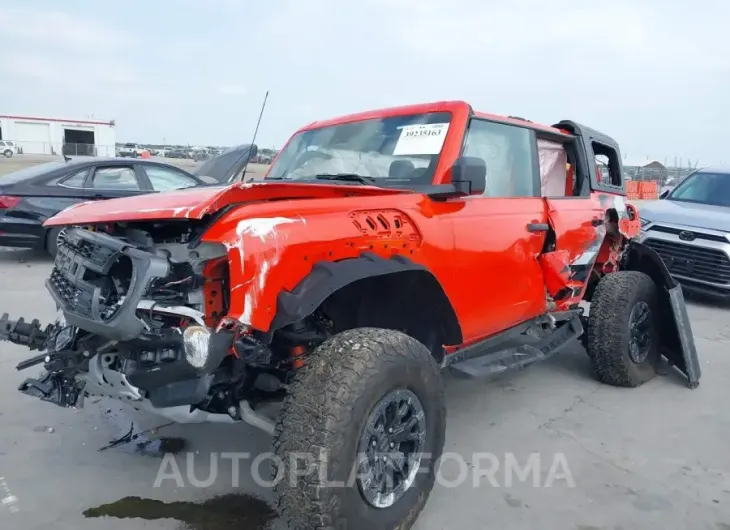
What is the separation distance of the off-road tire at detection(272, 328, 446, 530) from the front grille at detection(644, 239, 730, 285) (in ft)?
20.5

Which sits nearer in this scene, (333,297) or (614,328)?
(333,297)

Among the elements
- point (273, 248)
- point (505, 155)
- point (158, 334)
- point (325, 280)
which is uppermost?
point (505, 155)

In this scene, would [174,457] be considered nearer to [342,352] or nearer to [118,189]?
[342,352]

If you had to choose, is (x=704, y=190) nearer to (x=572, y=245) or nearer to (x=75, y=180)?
(x=572, y=245)

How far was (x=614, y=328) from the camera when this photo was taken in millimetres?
4559

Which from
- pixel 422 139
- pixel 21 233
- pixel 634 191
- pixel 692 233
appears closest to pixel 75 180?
pixel 21 233

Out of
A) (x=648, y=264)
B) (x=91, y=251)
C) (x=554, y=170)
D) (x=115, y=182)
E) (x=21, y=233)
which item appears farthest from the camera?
(x=115, y=182)

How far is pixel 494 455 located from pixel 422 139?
1.91 m

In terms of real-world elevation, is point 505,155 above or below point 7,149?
above

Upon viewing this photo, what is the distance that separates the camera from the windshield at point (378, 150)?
3497 mm

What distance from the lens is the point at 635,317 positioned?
4805mm

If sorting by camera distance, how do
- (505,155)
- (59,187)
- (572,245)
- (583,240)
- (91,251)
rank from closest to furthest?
1. (91,251)
2. (505,155)
3. (572,245)
4. (583,240)
5. (59,187)

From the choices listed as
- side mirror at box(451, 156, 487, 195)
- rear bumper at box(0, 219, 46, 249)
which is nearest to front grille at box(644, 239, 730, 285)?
side mirror at box(451, 156, 487, 195)

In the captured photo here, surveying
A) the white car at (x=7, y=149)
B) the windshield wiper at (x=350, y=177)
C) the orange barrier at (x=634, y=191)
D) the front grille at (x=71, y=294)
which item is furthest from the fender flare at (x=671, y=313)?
the white car at (x=7, y=149)
